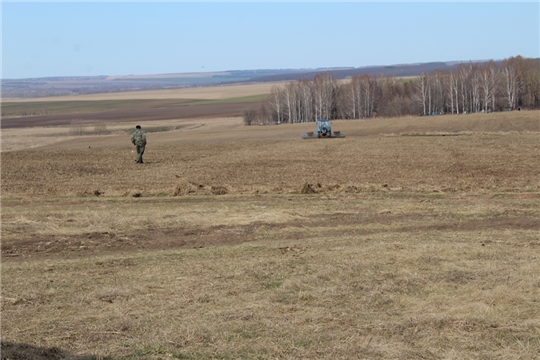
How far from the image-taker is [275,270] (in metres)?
10.1

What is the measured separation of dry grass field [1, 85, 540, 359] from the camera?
6.98 metres

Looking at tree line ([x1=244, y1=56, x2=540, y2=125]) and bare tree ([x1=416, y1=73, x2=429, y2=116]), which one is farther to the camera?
bare tree ([x1=416, y1=73, x2=429, y2=116])

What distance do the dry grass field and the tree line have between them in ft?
271

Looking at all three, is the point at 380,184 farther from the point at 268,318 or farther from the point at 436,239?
the point at 268,318

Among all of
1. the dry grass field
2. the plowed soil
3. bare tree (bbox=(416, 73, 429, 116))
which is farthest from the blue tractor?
bare tree (bbox=(416, 73, 429, 116))

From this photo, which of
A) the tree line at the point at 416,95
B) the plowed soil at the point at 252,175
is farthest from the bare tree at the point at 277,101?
the plowed soil at the point at 252,175

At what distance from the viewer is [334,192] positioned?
810 inches

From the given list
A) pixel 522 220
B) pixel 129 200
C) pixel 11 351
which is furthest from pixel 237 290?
pixel 129 200

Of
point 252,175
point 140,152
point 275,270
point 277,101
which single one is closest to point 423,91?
point 277,101

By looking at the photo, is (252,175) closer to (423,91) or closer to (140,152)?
(140,152)

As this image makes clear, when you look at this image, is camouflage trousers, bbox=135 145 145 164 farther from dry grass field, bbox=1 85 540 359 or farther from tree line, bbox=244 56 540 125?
tree line, bbox=244 56 540 125

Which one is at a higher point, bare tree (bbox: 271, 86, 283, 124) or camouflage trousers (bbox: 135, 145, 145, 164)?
bare tree (bbox: 271, 86, 283, 124)

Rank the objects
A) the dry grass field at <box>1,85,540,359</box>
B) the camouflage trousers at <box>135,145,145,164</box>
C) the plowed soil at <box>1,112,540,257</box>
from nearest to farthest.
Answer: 1. the dry grass field at <box>1,85,540,359</box>
2. the plowed soil at <box>1,112,540,257</box>
3. the camouflage trousers at <box>135,145,145,164</box>

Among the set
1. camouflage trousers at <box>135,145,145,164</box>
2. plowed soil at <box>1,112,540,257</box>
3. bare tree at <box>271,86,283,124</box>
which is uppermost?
bare tree at <box>271,86,283,124</box>
